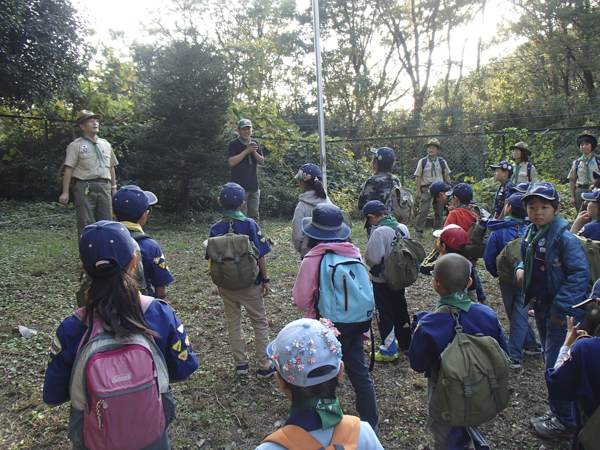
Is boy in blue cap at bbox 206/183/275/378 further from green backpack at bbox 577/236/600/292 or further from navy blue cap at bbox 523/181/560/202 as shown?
green backpack at bbox 577/236/600/292

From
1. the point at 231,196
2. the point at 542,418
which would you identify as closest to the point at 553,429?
the point at 542,418

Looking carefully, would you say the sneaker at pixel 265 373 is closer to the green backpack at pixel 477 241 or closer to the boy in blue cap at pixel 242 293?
the boy in blue cap at pixel 242 293

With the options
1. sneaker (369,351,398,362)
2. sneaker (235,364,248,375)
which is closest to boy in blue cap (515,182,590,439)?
sneaker (369,351,398,362)

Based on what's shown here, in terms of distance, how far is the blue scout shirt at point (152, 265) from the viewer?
2.75 metres

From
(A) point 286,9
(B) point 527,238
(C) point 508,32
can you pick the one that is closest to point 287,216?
(B) point 527,238

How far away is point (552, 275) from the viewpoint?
2777 mm

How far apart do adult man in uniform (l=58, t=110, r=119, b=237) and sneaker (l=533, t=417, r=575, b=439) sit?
5.35 meters

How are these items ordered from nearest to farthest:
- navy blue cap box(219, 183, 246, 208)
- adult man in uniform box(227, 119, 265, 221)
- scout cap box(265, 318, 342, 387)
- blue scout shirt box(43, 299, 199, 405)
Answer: scout cap box(265, 318, 342, 387)
blue scout shirt box(43, 299, 199, 405)
navy blue cap box(219, 183, 246, 208)
adult man in uniform box(227, 119, 265, 221)

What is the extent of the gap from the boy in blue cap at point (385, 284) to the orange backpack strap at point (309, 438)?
7.41 ft

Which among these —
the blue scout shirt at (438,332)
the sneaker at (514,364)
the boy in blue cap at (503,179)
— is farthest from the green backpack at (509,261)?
the boy in blue cap at (503,179)

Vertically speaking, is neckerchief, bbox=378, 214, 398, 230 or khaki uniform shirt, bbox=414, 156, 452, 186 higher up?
khaki uniform shirt, bbox=414, 156, 452, 186

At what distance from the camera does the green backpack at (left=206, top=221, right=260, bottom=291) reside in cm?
325

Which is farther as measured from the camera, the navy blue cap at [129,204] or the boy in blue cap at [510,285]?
the boy in blue cap at [510,285]

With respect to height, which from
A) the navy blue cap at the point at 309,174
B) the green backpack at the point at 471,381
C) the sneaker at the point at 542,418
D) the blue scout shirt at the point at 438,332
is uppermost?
the navy blue cap at the point at 309,174
